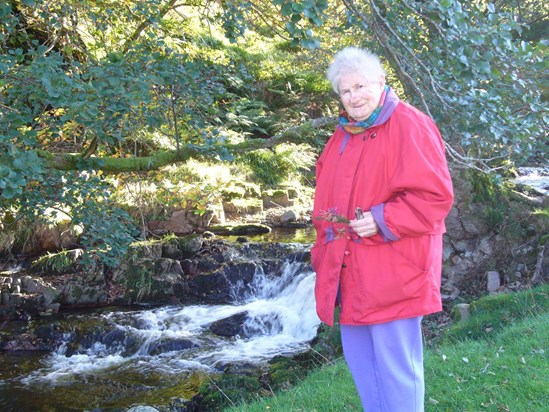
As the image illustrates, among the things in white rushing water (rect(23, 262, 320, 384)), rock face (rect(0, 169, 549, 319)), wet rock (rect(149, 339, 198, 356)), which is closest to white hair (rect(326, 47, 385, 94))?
rock face (rect(0, 169, 549, 319))

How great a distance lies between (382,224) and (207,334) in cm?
724

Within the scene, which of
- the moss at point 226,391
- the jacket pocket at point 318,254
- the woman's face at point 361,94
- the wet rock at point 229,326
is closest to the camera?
the woman's face at point 361,94

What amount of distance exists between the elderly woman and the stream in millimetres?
4565

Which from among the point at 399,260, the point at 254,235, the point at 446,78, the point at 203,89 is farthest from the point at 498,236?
the point at 254,235

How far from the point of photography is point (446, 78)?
4.26 m

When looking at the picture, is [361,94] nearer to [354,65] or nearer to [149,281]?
[354,65]

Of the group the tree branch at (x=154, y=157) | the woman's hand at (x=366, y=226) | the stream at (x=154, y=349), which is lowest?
the stream at (x=154, y=349)

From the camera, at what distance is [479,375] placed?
164 inches

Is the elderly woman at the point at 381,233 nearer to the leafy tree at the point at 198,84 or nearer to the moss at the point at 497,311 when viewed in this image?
the leafy tree at the point at 198,84

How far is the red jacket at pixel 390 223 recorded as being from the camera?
2.48 metres

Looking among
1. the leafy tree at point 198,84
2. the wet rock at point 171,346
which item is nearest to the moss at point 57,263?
the wet rock at point 171,346

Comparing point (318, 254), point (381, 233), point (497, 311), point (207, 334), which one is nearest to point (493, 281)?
point (497, 311)

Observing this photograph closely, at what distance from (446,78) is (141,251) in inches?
342

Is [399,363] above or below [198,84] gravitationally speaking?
below
